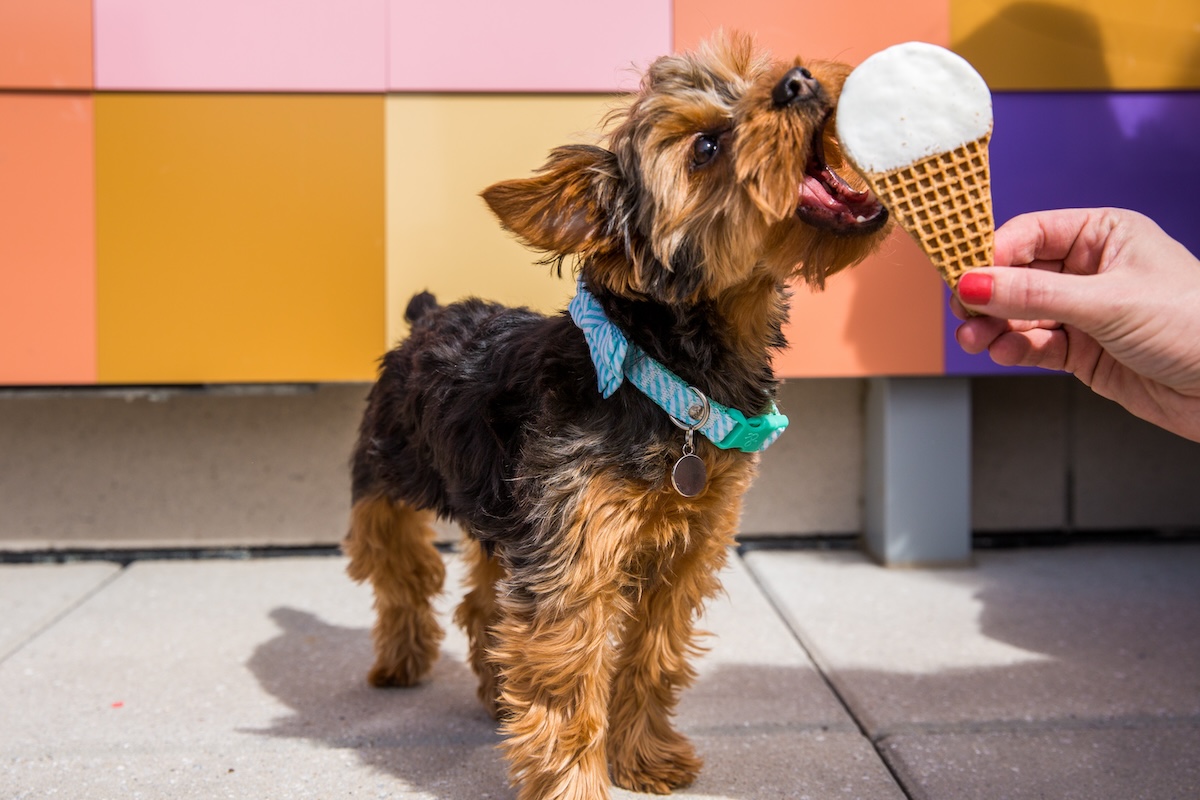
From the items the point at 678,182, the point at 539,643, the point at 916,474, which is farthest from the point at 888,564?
the point at 678,182

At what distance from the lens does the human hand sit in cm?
244

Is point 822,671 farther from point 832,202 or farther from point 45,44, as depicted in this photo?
point 45,44

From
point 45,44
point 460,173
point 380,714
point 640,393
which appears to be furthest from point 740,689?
point 45,44

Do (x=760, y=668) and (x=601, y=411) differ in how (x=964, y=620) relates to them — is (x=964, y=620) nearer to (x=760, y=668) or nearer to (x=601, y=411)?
(x=760, y=668)

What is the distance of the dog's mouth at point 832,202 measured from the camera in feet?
8.39

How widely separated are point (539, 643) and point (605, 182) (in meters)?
1.19

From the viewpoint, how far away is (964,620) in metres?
4.53

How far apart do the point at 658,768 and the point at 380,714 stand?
1.10m

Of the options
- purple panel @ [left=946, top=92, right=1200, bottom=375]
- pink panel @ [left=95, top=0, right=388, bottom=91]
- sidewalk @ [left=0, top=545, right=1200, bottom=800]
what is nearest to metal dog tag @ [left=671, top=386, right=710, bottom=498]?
sidewalk @ [left=0, top=545, right=1200, bottom=800]

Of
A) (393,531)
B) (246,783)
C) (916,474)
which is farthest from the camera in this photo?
(916,474)

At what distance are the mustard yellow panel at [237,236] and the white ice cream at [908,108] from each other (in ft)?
9.78

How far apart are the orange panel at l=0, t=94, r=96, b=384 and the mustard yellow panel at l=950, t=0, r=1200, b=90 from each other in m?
4.01

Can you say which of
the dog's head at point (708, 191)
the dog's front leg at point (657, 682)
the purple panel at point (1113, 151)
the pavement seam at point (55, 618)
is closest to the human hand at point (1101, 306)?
the dog's head at point (708, 191)

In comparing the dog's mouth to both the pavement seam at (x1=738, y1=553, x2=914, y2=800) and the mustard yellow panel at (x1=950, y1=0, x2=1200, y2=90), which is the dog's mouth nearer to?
the pavement seam at (x1=738, y1=553, x2=914, y2=800)
